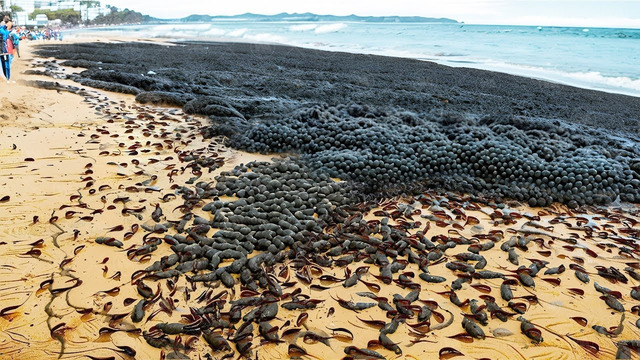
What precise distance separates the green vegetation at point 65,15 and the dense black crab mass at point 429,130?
64.0 m

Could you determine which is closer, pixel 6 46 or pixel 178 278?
pixel 178 278

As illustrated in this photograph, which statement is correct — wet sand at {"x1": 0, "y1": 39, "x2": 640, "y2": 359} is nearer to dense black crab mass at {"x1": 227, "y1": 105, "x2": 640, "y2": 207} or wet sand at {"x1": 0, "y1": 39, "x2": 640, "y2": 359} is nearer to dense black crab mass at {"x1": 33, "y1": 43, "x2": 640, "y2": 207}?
dense black crab mass at {"x1": 227, "y1": 105, "x2": 640, "y2": 207}

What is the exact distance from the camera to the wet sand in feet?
9.97

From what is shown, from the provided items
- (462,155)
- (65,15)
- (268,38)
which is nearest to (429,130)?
(462,155)

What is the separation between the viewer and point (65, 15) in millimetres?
66938

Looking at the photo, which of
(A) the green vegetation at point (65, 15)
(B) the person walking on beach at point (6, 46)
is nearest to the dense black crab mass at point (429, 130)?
(B) the person walking on beach at point (6, 46)

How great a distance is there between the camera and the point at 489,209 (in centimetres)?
552

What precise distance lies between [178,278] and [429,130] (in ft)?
17.6

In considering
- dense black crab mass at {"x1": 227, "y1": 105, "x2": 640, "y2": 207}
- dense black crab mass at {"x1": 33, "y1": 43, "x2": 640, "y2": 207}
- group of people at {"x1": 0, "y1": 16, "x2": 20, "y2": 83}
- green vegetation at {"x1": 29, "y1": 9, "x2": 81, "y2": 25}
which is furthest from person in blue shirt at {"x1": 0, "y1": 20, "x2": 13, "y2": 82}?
green vegetation at {"x1": 29, "y1": 9, "x2": 81, "y2": 25}

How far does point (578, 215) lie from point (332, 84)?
957 cm

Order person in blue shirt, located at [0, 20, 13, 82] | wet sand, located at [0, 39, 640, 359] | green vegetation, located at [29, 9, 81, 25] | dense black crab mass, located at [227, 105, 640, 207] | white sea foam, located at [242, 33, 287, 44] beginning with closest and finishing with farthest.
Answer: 1. wet sand, located at [0, 39, 640, 359]
2. dense black crab mass, located at [227, 105, 640, 207]
3. person in blue shirt, located at [0, 20, 13, 82]
4. white sea foam, located at [242, 33, 287, 44]
5. green vegetation, located at [29, 9, 81, 25]

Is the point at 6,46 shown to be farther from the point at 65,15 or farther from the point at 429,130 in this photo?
the point at 65,15

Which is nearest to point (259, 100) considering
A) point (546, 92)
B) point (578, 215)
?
point (578, 215)

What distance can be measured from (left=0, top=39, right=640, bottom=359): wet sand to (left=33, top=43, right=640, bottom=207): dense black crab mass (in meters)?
0.57
